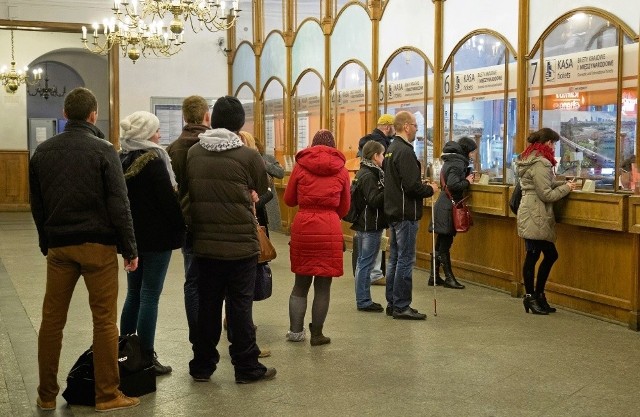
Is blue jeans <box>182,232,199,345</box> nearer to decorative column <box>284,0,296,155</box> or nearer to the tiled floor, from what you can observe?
the tiled floor

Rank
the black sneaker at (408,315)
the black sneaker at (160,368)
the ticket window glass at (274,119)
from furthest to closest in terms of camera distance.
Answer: the ticket window glass at (274,119) < the black sneaker at (408,315) < the black sneaker at (160,368)

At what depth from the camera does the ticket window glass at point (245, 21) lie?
1619cm

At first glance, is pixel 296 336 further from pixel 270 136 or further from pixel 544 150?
pixel 270 136

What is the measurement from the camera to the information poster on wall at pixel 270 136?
50.1ft

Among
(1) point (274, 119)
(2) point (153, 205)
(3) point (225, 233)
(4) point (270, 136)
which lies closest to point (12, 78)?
(4) point (270, 136)

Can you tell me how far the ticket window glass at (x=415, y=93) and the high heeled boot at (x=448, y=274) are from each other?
5.19ft

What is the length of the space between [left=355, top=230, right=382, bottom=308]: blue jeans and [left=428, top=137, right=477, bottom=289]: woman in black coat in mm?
1387

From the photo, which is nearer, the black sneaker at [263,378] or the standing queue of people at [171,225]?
the standing queue of people at [171,225]

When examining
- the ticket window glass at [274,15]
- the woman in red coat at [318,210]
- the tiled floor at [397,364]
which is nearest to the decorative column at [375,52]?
the ticket window glass at [274,15]

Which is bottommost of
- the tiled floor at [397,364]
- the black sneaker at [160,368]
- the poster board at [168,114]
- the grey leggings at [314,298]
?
the tiled floor at [397,364]

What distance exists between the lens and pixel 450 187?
28.0 feet

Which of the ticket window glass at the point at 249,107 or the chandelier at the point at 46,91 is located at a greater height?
the chandelier at the point at 46,91

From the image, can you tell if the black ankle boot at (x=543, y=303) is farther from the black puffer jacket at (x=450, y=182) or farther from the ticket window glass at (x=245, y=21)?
the ticket window glass at (x=245, y=21)

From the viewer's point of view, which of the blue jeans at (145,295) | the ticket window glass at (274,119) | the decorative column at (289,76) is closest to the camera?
the blue jeans at (145,295)
